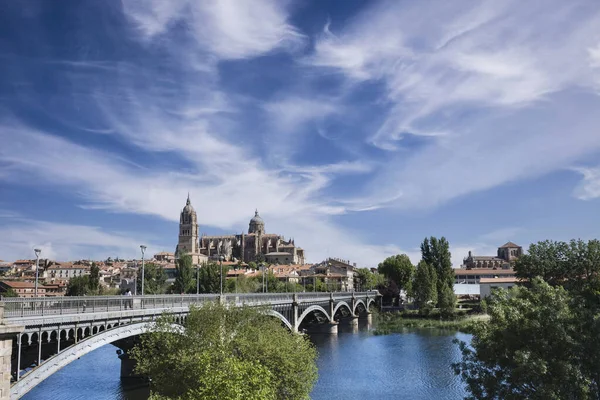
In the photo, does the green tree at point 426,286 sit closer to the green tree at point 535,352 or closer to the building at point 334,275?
the building at point 334,275

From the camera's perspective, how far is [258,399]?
15.4 m

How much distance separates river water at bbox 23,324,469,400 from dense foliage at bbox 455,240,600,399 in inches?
698

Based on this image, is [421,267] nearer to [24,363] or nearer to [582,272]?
[582,272]

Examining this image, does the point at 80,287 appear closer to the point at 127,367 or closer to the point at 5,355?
the point at 127,367

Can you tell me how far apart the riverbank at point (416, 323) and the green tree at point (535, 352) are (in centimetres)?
5570

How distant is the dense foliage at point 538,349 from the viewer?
1758cm

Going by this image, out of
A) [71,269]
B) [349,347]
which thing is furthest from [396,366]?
[71,269]

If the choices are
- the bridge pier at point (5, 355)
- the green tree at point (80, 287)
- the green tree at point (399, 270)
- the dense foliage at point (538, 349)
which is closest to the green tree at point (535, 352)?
the dense foliage at point (538, 349)

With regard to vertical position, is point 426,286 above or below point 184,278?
below

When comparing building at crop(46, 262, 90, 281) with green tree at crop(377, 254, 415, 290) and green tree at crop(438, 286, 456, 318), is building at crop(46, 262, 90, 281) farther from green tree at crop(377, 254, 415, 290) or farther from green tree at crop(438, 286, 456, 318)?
green tree at crop(438, 286, 456, 318)

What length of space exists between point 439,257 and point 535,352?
287ft

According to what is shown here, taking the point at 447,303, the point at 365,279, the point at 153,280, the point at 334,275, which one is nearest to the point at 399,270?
the point at 365,279

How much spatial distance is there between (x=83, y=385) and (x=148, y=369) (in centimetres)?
1759

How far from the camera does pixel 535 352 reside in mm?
18297
